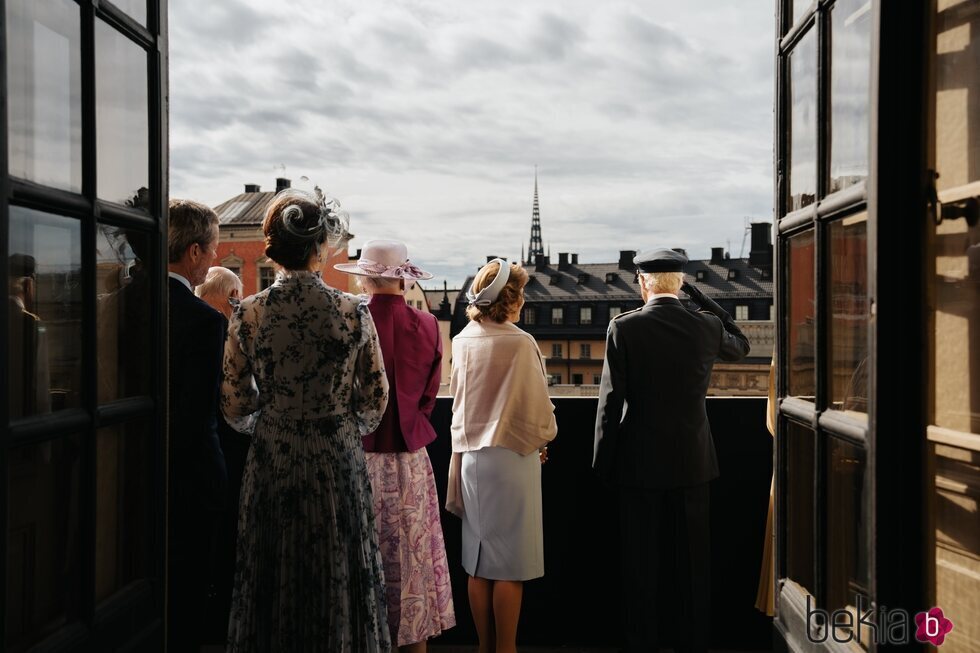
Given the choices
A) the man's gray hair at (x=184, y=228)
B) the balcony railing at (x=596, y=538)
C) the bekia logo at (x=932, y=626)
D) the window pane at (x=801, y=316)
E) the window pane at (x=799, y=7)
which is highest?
the window pane at (x=799, y=7)

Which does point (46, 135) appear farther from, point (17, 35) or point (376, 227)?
point (376, 227)

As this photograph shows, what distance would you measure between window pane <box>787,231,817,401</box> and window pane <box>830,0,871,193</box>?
0.22m

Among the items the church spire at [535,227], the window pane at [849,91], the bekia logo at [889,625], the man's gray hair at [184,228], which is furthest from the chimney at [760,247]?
the bekia logo at [889,625]

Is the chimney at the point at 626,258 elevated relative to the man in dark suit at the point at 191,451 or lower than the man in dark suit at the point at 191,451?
elevated

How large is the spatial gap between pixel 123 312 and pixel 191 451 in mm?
658

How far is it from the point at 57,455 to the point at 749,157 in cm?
11224

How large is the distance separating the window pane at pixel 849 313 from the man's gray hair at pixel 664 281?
1249 millimetres

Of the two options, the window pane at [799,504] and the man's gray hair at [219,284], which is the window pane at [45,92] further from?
the window pane at [799,504]

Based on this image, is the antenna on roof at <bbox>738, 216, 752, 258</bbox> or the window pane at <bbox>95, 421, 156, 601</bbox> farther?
the antenna on roof at <bbox>738, 216, 752, 258</bbox>

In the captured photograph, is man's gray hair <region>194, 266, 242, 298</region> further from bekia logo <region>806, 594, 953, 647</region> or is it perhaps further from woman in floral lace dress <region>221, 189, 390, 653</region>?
bekia logo <region>806, 594, 953, 647</region>

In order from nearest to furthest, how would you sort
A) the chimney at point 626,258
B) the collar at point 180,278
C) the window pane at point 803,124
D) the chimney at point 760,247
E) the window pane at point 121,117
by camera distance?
the window pane at point 121,117 < the window pane at point 803,124 < the collar at point 180,278 < the chimney at point 760,247 < the chimney at point 626,258

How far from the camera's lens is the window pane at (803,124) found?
1744 mm

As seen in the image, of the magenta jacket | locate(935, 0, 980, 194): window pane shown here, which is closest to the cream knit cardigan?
the magenta jacket

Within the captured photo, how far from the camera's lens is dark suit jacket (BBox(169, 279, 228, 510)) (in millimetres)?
2277
